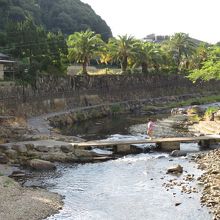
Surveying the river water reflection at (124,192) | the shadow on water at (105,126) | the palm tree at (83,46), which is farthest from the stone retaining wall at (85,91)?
the river water reflection at (124,192)

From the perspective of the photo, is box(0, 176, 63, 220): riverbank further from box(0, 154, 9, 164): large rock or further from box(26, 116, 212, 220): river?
box(0, 154, 9, 164): large rock

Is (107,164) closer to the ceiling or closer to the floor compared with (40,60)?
closer to the floor

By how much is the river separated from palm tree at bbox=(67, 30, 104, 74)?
3637cm

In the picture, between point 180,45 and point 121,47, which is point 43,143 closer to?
point 121,47

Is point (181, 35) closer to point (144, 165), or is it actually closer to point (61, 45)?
point (61, 45)

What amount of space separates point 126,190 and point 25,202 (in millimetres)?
6486

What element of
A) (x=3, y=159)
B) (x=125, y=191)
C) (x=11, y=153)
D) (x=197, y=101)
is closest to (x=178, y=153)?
(x=125, y=191)

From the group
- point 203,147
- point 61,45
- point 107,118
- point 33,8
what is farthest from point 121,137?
point 33,8

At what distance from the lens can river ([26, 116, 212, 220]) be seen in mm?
24594

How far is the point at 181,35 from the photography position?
94.4 meters

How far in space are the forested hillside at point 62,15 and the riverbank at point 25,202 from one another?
71754 millimetres

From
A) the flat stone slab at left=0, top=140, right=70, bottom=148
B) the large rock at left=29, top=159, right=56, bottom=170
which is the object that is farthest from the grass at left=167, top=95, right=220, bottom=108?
the large rock at left=29, top=159, right=56, bottom=170

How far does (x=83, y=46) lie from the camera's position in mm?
73688

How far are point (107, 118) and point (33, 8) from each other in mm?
43670
